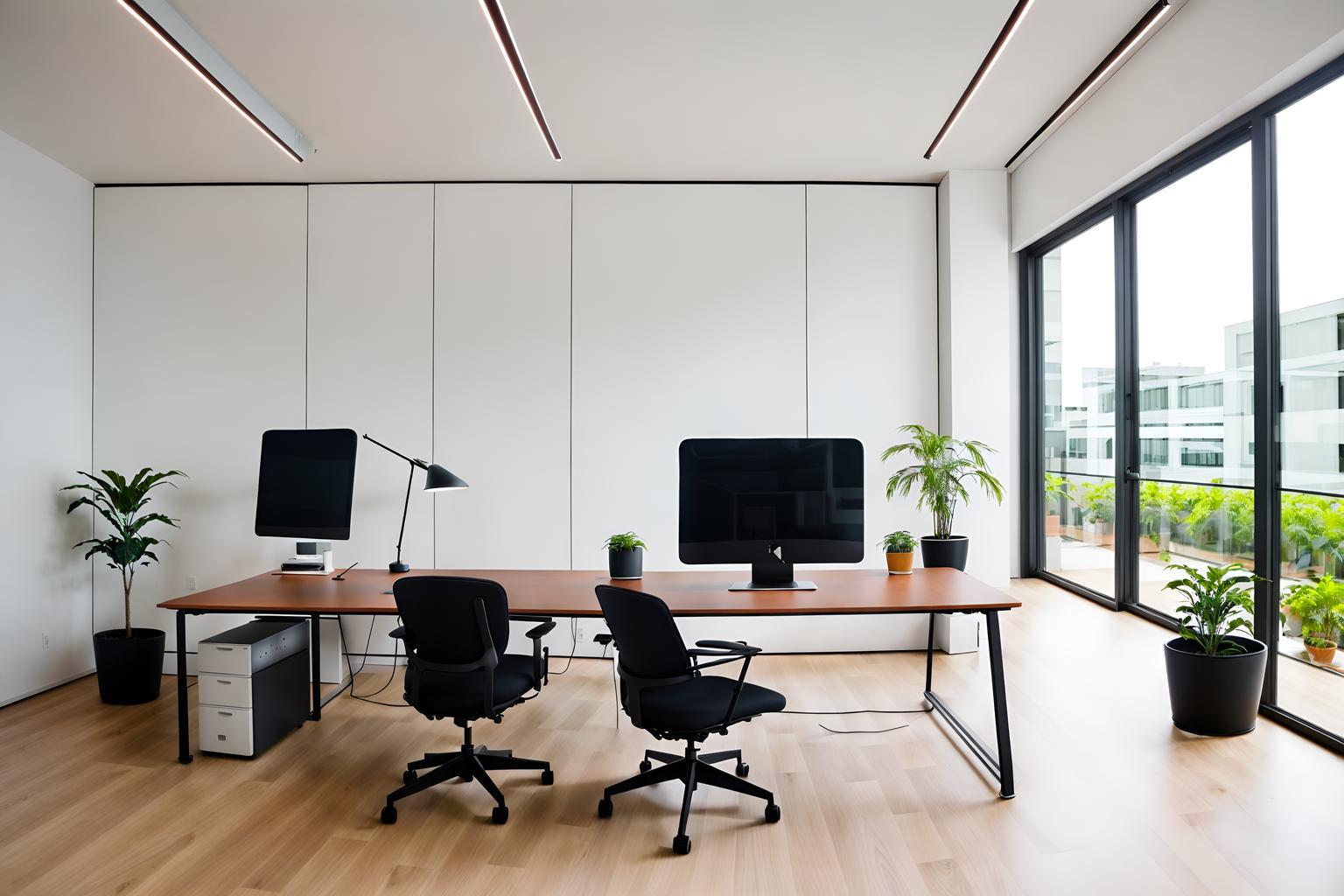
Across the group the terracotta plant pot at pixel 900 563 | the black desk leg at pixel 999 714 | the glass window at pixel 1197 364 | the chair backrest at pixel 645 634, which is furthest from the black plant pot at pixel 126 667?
the glass window at pixel 1197 364

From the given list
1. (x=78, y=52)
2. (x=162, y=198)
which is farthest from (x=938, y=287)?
(x=162, y=198)

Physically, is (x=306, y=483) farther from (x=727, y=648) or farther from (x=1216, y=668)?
(x=1216, y=668)

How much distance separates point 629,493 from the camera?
4.94 meters

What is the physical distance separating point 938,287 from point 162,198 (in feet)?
17.7

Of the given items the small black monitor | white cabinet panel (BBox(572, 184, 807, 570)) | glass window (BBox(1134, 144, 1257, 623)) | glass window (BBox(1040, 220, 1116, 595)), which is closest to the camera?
glass window (BBox(1134, 144, 1257, 623))

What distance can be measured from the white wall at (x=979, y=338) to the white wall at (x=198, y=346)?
4.08 m

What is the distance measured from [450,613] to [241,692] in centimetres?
144

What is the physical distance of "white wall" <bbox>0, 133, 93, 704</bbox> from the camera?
4.21 meters

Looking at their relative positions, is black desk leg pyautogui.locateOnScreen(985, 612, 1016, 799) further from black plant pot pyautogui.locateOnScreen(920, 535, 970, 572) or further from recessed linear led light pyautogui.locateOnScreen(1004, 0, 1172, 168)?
recessed linear led light pyautogui.locateOnScreen(1004, 0, 1172, 168)

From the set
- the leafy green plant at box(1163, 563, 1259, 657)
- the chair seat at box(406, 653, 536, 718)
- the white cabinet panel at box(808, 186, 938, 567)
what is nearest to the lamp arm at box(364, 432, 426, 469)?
the chair seat at box(406, 653, 536, 718)

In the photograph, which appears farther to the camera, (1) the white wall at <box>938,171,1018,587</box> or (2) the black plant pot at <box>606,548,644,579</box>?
(1) the white wall at <box>938,171,1018,587</box>

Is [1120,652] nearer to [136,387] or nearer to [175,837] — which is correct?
[175,837]

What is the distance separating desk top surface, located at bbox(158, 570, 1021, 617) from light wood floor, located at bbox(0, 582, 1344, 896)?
75cm

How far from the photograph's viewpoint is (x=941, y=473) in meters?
4.44
